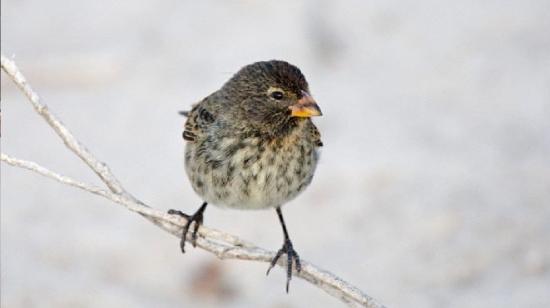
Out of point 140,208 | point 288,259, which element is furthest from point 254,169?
point 140,208

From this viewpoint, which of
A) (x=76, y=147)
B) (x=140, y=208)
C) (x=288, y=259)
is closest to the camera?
(x=140, y=208)

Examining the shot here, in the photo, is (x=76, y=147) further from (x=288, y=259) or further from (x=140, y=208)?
(x=288, y=259)

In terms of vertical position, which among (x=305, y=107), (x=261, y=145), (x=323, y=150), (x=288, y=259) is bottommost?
(x=288, y=259)

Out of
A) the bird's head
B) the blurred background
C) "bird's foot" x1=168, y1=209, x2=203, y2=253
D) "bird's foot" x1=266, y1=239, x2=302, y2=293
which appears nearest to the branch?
"bird's foot" x1=266, y1=239, x2=302, y2=293

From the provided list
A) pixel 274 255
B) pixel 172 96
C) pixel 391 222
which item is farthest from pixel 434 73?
pixel 274 255

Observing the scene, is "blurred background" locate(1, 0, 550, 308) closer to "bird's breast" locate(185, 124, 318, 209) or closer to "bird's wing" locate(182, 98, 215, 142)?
"bird's wing" locate(182, 98, 215, 142)

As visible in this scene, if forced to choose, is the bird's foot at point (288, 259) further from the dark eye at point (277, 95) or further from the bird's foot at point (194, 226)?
the dark eye at point (277, 95)

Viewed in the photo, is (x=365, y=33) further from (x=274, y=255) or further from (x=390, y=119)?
(x=274, y=255)
